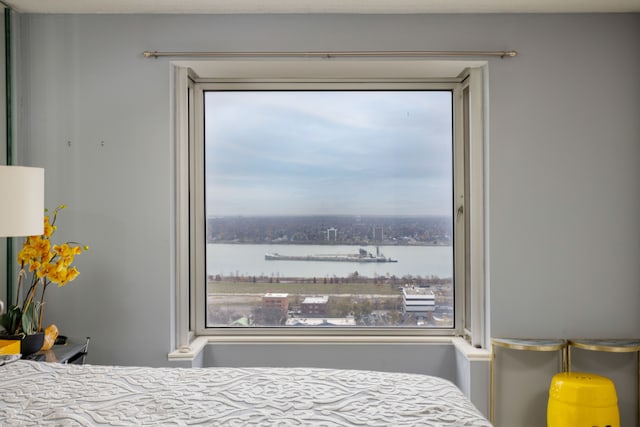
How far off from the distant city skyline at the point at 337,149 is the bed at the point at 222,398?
5.29ft

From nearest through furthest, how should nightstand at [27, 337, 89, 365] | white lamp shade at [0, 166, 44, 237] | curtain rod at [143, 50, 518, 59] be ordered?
white lamp shade at [0, 166, 44, 237] < nightstand at [27, 337, 89, 365] < curtain rod at [143, 50, 518, 59]

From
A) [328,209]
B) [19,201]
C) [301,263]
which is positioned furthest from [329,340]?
[19,201]

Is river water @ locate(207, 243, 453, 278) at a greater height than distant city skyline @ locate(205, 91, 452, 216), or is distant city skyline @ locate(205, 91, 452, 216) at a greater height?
distant city skyline @ locate(205, 91, 452, 216)

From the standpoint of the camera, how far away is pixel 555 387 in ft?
9.56

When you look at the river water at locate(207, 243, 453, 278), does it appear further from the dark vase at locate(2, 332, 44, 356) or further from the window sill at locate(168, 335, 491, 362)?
the dark vase at locate(2, 332, 44, 356)

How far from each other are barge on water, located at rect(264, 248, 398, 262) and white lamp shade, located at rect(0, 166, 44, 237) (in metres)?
1.58

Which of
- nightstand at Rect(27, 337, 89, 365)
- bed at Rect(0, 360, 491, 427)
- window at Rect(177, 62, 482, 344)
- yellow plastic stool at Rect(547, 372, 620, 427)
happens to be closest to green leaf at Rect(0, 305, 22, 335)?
nightstand at Rect(27, 337, 89, 365)

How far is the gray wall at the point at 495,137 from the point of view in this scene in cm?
311

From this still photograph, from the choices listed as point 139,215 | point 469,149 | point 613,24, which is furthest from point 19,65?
point 613,24

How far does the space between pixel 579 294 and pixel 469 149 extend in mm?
1059

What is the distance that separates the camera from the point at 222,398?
1.83 m

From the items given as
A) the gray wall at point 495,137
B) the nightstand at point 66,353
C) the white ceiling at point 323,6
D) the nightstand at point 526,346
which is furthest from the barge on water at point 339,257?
the white ceiling at point 323,6

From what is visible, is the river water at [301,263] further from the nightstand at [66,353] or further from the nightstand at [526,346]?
the nightstand at [66,353]

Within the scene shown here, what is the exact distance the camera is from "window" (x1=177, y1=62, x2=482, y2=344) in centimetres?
355
